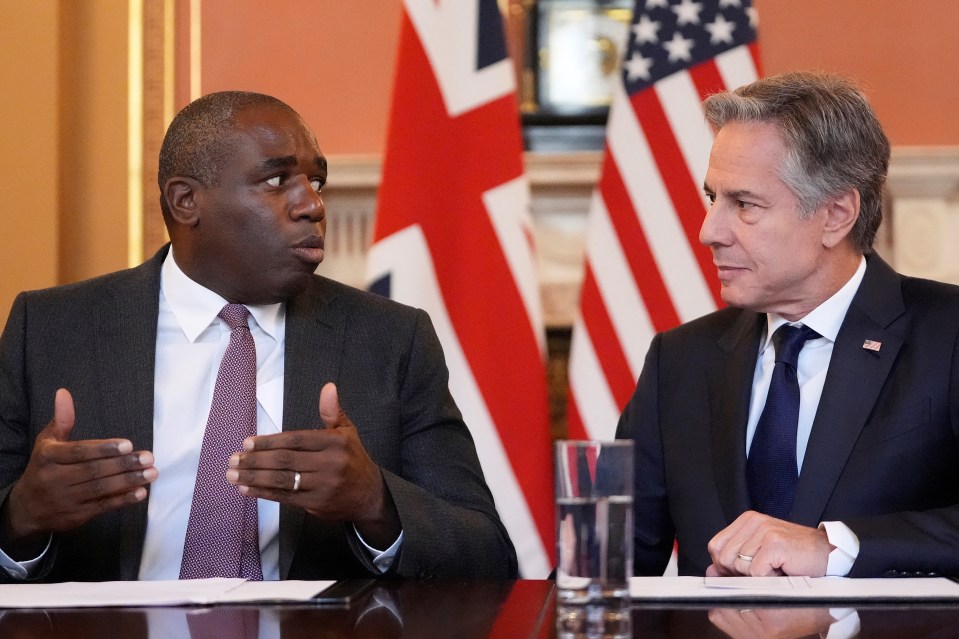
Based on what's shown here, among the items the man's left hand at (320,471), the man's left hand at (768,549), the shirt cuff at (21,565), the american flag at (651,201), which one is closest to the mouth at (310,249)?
the man's left hand at (320,471)

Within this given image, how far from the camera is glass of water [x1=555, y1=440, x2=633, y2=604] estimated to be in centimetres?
121

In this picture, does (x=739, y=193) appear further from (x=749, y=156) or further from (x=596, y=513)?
(x=596, y=513)

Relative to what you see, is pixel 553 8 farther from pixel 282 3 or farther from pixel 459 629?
pixel 459 629

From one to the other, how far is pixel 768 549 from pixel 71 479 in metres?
0.93

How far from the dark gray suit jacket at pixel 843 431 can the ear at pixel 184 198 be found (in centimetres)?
85

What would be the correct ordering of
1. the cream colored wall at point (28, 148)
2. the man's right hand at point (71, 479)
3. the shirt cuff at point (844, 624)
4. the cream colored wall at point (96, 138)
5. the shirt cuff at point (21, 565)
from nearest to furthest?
the shirt cuff at point (844, 624) → the man's right hand at point (71, 479) → the shirt cuff at point (21, 565) → the cream colored wall at point (28, 148) → the cream colored wall at point (96, 138)

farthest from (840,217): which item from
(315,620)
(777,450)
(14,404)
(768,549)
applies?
(14,404)

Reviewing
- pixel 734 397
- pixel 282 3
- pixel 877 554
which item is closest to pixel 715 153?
pixel 734 397

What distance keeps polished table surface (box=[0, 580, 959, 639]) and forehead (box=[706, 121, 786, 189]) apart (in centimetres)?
87

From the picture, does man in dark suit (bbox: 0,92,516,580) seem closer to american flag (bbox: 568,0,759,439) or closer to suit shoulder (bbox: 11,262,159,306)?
suit shoulder (bbox: 11,262,159,306)

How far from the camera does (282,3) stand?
3.90m

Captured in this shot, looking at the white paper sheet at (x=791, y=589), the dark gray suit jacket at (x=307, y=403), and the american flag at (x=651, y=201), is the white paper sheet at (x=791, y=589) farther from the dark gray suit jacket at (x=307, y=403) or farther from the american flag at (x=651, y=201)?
the american flag at (x=651, y=201)

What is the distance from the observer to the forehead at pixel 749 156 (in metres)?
2.00

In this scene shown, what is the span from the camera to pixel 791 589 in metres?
1.41
